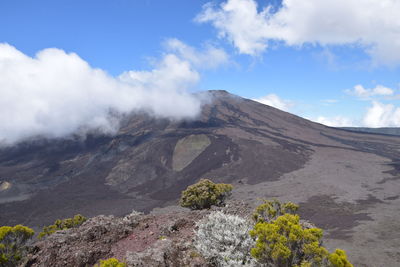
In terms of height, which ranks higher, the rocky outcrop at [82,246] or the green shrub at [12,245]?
the rocky outcrop at [82,246]

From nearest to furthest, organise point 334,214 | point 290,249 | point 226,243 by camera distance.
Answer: point 290,249 → point 226,243 → point 334,214

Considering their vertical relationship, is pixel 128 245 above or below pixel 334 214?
above

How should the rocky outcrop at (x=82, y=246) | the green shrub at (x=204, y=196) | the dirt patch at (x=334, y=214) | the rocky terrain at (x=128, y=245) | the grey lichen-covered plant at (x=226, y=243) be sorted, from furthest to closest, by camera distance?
the dirt patch at (x=334, y=214) < the green shrub at (x=204, y=196) < the rocky outcrop at (x=82, y=246) < the rocky terrain at (x=128, y=245) < the grey lichen-covered plant at (x=226, y=243)

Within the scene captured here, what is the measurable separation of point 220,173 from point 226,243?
4454cm

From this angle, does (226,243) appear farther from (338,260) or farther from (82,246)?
(82,246)

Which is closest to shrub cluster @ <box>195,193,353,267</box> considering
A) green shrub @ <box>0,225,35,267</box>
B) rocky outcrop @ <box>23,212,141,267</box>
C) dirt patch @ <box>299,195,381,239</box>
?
rocky outcrop @ <box>23,212,141,267</box>

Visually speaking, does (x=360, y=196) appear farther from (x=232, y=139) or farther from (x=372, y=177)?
(x=232, y=139)

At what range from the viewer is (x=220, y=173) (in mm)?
50750

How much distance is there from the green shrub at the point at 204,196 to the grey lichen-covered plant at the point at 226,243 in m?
11.2

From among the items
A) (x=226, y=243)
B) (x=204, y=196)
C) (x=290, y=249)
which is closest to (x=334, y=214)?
(x=204, y=196)

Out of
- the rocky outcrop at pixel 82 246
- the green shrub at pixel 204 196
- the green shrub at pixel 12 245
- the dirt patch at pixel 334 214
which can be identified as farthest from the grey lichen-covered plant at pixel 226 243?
the dirt patch at pixel 334 214

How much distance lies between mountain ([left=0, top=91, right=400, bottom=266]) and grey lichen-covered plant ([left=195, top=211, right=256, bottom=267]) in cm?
1376

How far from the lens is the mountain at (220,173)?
29.1 m

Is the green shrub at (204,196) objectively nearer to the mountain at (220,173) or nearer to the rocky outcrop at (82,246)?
the mountain at (220,173)
